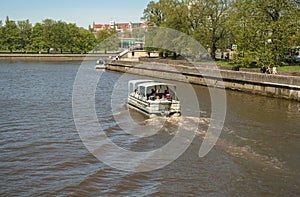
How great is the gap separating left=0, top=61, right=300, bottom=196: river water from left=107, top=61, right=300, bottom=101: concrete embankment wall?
4750 millimetres

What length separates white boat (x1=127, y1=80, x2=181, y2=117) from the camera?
23.3 m

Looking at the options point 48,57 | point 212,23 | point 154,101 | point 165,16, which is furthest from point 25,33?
point 154,101

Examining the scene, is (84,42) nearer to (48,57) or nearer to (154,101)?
(48,57)

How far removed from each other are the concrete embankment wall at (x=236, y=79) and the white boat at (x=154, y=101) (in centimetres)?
1144

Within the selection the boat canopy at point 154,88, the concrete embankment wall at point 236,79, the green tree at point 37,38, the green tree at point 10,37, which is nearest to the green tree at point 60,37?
the green tree at point 37,38

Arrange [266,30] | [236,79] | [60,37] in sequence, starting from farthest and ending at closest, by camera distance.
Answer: [60,37]
[266,30]
[236,79]

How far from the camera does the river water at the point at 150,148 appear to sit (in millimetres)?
13008

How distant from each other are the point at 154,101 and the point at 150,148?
6.13 m

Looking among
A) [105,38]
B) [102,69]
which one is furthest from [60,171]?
[105,38]

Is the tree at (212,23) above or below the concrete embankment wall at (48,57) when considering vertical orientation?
above

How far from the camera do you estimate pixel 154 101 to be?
925 inches

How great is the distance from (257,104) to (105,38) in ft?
387

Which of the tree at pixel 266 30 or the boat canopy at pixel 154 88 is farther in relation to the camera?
the tree at pixel 266 30

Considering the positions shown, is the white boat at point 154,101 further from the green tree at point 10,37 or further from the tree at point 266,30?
the green tree at point 10,37
